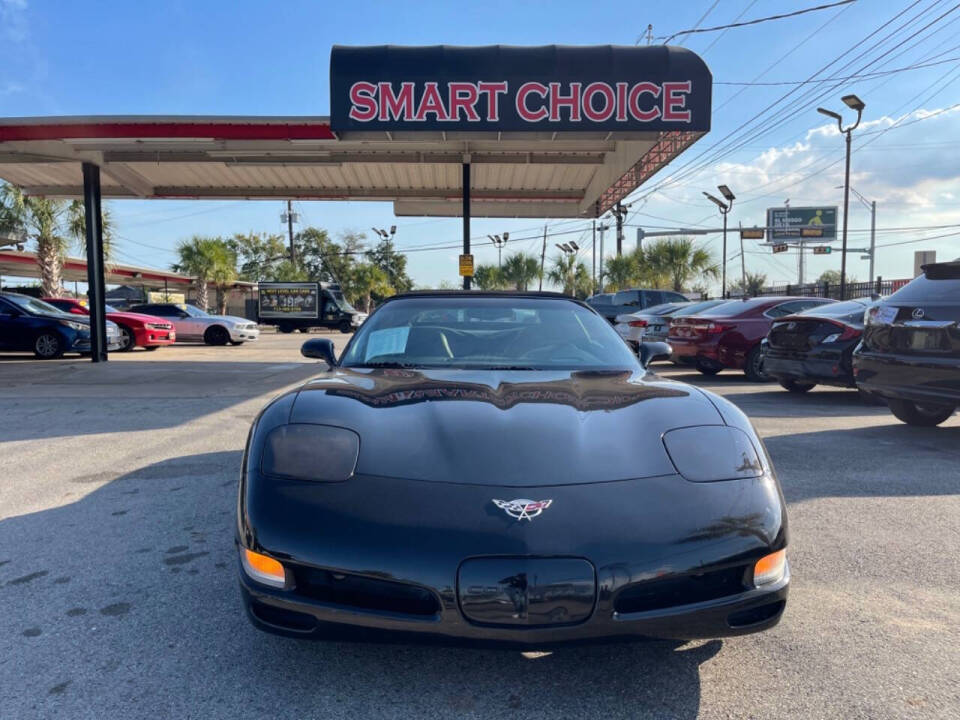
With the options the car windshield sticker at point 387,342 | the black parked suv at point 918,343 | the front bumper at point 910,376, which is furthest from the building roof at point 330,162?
the car windshield sticker at point 387,342

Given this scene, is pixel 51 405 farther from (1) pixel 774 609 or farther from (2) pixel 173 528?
(1) pixel 774 609

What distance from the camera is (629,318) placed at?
46.4ft

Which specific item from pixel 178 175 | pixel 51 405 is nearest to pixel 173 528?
pixel 51 405

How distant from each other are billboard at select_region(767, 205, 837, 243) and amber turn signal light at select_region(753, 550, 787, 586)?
248ft

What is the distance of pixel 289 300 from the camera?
108 ft

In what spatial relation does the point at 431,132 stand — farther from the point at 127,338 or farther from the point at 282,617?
the point at 127,338

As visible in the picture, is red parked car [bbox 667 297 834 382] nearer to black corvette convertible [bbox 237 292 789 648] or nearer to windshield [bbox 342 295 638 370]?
windshield [bbox 342 295 638 370]

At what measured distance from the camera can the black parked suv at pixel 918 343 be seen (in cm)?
536

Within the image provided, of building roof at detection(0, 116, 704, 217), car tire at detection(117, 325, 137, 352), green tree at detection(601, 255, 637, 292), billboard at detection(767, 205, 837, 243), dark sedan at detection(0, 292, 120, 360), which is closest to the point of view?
building roof at detection(0, 116, 704, 217)

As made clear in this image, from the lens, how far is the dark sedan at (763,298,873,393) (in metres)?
7.67

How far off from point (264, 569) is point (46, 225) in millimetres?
26550

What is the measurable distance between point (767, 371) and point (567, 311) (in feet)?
18.9

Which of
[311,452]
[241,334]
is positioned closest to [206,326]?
[241,334]

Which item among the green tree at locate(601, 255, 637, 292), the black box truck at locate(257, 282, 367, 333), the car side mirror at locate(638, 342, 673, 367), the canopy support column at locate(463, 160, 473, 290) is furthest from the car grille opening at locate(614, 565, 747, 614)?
the green tree at locate(601, 255, 637, 292)
